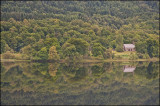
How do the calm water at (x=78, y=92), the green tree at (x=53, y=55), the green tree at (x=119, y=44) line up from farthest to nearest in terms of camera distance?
1. the green tree at (x=119, y=44)
2. the green tree at (x=53, y=55)
3. the calm water at (x=78, y=92)

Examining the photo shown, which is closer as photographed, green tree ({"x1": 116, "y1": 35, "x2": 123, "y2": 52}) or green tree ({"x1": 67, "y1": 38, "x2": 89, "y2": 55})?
green tree ({"x1": 67, "y1": 38, "x2": 89, "y2": 55})

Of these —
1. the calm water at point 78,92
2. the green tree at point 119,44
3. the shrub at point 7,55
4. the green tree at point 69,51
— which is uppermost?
the calm water at point 78,92

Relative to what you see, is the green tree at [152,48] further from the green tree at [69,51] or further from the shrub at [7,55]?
the shrub at [7,55]

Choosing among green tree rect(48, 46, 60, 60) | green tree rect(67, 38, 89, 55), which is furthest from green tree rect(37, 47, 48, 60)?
green tree rect(67, 38, 89, 55)

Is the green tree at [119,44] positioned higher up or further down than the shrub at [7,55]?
further down

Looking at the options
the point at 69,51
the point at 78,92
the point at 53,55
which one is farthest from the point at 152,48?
the point at 78,92

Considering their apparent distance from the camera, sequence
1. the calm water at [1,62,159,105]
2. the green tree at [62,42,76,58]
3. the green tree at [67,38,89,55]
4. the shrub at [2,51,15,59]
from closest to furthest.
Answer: the calm water at [1,62,159,105]
the green tree at [62,42,76,58]
the shrub at [2,51,15,59]
the green tree at [67,38,89,55]

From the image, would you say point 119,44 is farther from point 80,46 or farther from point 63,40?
point 80,46

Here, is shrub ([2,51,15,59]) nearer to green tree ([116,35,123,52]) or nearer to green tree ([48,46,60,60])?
green tree ([48,46,60,60])

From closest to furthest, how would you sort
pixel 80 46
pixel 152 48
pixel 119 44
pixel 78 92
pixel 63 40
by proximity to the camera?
pixel 78 92
pixel 80 46
pixel 152 48
pixel 63 40
pixel 119 44

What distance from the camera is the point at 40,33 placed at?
120 meters

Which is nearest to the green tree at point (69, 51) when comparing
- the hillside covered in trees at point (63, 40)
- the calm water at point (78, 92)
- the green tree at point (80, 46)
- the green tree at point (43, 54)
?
the hillside covered in trees at point (63, 40)

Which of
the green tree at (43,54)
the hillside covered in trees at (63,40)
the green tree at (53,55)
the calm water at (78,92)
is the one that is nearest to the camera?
the calm water at (78,92)

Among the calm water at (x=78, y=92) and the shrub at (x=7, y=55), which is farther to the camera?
the shrub at (x=7, y=55)
